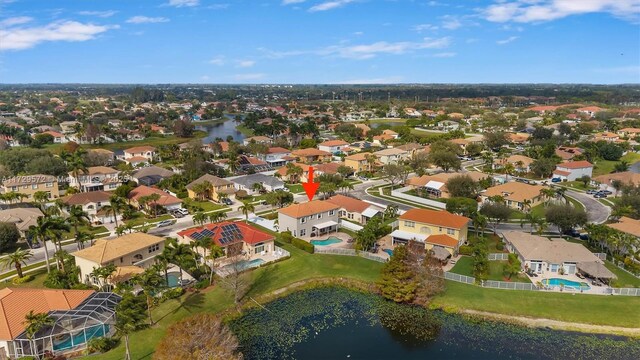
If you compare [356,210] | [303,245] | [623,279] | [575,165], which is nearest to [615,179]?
[575,165]

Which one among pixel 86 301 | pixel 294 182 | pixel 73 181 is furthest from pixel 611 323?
pixel 73 181

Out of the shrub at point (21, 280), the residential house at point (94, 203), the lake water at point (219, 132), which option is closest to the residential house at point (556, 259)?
the shrub at point (21, 280)

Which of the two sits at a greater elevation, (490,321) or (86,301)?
(86,301)

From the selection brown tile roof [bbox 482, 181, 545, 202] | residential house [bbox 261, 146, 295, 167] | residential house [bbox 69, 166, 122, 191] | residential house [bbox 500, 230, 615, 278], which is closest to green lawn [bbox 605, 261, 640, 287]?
residential house [bbox 500, 230, 615, 278]

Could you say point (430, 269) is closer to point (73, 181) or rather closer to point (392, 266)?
point (392, 266)

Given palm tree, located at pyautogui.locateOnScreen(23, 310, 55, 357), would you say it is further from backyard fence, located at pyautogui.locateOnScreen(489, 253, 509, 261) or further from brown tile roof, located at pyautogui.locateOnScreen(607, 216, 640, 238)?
brown tile roof, located at pyautogui.locateOnScreen(607, 216, 640, 238)

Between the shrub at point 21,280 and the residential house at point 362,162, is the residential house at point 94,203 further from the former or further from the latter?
the residential house at point 362,162

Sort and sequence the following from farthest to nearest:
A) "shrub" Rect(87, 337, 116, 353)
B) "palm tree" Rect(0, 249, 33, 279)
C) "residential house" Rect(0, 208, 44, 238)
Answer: "residential house" Rect(0, 208, 44, 238) < "palm tree" Rect(0, 249, 33, 279) < "shrub" Rect(87, 337, 116, 353)
